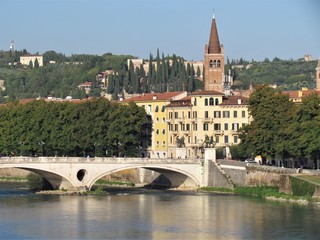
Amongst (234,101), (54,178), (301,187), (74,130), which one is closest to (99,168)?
(54,178)

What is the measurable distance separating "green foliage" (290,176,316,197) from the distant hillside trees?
21.1 metres

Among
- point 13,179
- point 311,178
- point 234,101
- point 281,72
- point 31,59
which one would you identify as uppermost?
point 31,59

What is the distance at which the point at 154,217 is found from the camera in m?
60.5

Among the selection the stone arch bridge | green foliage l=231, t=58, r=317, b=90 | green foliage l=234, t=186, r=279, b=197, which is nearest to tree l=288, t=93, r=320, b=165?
green foliage l=234, t=186, r=279, b=197

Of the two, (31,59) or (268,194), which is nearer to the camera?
(268,194)

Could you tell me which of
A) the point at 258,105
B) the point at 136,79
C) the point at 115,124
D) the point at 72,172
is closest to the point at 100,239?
the point at 72,172

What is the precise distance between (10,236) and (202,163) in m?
23.4

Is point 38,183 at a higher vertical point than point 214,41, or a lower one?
lower

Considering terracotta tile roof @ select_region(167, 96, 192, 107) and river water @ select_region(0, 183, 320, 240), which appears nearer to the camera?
river water @ select_region(0, 183, 320, 240)

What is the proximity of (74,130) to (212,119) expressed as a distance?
9.07 metres

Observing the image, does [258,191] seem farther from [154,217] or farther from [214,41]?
[214,41]

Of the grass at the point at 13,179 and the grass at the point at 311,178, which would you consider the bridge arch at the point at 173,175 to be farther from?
the grass at the point at 13,179

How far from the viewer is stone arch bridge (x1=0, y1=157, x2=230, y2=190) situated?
237ft

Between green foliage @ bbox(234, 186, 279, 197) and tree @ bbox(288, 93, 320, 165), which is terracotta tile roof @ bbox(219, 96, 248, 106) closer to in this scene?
tree @ bbox(288, 93, 320, 165)
